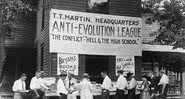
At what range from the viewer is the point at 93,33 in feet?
51.1

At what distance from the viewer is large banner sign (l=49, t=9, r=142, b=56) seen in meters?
14.7

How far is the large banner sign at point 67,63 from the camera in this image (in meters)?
14.5

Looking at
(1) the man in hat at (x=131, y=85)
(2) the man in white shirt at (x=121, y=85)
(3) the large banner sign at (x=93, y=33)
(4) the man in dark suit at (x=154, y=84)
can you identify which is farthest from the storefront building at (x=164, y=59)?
(2) the man in white shirt at (x=121, y=85)

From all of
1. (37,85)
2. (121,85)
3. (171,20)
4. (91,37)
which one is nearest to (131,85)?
(121,85)

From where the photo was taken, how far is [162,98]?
1485 centimetres

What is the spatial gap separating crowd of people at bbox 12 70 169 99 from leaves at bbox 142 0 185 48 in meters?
1.61

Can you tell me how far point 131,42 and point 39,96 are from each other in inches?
215

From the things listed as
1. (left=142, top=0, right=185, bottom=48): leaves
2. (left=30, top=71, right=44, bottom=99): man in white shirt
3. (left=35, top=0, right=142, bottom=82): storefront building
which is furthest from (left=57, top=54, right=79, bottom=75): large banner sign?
(left=142, top=0, right=185, bottom=48): leaves

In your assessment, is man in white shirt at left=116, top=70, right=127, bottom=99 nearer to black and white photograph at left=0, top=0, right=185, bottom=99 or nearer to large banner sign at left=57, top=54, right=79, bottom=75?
black and white photograph at left=0, top=0, right=185, bottom=99

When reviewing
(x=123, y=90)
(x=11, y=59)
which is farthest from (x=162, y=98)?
(x=11, y=59)

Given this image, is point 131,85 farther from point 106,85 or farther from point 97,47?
point 97,47

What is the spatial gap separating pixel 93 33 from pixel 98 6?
1.42 meters

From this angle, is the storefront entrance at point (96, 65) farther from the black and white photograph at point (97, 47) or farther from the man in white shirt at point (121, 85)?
the man in white shirt at point (121, 85)

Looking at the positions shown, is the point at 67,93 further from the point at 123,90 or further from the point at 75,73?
the point at 123,90
